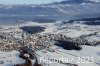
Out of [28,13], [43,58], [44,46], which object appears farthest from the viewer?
[28,13]

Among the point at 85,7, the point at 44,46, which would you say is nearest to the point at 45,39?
the point at 44,46

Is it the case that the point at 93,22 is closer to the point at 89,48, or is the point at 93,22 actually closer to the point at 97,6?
the point at 89,48

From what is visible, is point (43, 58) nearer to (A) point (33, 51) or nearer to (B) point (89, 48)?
(A) point (33, 51)

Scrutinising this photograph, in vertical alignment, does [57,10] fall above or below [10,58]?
below

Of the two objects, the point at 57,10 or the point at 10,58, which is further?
the point at 57,10

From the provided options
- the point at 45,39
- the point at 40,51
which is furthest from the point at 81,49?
the point at 45,39

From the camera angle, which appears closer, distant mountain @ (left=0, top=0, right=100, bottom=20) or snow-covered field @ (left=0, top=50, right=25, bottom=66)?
snow-covered field @ (left=0, top=50, right=25, bottom=66)

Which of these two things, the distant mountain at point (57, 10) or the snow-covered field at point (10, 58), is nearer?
the snow-covered field at point (10, 58)

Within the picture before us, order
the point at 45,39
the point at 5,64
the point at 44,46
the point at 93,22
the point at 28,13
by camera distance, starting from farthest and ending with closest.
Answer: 1. the point at 28,13
2. the point at 93,22
3. the point at 45,39
4. the point at 44,46
5. the point at 5,64

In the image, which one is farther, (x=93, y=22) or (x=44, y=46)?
(x=93, y=22)
